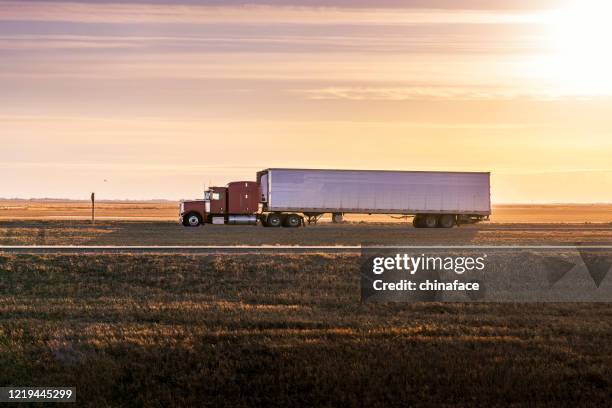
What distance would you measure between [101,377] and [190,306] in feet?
22.0

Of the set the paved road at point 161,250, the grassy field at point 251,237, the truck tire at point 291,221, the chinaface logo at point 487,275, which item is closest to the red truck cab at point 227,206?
the grassy field at point 251,237

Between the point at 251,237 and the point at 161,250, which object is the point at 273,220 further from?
the point at 161,250

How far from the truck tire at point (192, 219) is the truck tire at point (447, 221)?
58.9ft

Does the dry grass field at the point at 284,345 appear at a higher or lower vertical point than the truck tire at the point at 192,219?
lower

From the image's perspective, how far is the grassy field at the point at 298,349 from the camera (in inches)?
392

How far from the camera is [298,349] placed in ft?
39.8

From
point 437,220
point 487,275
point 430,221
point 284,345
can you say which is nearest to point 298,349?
point 284,345

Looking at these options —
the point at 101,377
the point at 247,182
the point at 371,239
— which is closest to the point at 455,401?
the point at 101,377

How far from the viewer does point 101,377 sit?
1044 cm

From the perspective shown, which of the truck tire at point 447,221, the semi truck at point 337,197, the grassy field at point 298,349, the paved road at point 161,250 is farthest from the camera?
the truck tire at point 447,221

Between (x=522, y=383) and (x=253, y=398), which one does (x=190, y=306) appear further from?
(x=522, y=383)

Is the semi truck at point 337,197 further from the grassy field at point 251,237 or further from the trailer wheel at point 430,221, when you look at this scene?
the grassy field at point 251,237

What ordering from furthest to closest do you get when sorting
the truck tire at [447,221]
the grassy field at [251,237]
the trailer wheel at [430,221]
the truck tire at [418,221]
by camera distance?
the truck tire at [418,221] < the trailer wheel at [430,221] < the truck tire at [447,221] < the grassy field at [251,237]

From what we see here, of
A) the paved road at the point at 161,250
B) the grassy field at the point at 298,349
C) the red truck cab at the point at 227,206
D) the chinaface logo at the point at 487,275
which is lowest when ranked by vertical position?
the grassy field at the point at 298,349
